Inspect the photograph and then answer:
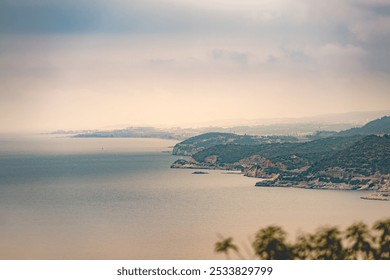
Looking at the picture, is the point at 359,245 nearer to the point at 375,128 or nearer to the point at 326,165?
the point at 326,165

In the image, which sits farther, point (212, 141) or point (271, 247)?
point (212, 141)

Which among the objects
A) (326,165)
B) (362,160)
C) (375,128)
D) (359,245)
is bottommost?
(326,165)

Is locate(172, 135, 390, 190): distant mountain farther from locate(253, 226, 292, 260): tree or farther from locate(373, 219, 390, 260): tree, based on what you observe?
locate(253, 226, 292, 260): tree

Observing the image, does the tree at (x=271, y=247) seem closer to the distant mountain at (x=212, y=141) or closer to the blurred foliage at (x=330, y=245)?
the blurred foliage at (x=330, y=245)

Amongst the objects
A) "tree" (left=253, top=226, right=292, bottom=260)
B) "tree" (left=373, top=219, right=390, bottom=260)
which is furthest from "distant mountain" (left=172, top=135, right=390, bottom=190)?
"tree" (left=253, top=226, right=292, bottom=260)

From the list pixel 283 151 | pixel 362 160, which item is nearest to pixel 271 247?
pixel 362 160
